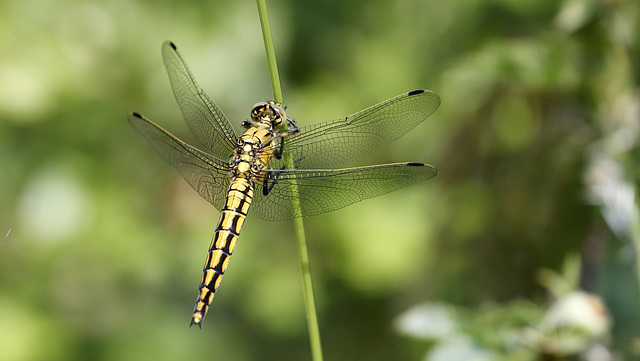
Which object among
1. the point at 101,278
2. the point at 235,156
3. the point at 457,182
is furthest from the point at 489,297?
the point at 101,278

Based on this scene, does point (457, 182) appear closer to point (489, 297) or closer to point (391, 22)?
point (489, 297)

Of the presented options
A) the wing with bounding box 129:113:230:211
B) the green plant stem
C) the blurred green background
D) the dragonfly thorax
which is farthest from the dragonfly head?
the blurred green background

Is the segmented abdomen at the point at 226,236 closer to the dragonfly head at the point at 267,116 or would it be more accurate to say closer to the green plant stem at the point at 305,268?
the dragonfly head at the point at 267,116

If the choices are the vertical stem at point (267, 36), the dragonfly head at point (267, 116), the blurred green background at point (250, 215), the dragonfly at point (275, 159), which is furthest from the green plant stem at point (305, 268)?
the blurred green background at point (250, 215)

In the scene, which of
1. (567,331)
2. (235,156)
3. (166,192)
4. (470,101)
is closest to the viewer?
(567,331)

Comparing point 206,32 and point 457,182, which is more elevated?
point 206,32

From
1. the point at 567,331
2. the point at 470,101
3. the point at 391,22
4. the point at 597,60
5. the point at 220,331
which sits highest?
the point at 391,22
